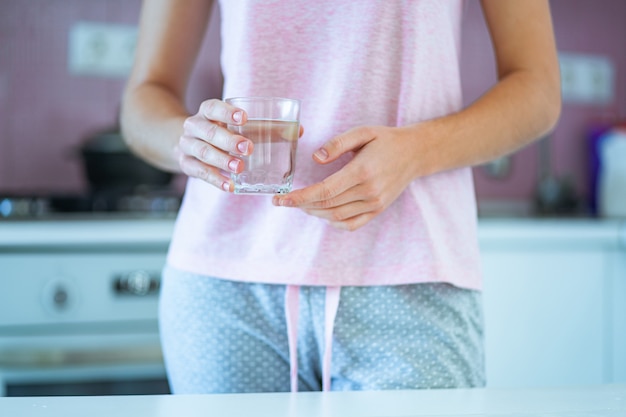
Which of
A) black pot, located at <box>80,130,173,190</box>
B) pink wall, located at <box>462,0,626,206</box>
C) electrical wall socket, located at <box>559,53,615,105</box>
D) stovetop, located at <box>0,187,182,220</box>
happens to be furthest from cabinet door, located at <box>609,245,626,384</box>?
black pot, located at <box>80,130,173,190</box>

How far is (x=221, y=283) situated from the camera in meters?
0.85

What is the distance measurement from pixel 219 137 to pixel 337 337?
26 cm

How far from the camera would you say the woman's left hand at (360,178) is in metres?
0.68

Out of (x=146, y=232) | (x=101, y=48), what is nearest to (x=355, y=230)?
(x=146, y=232)

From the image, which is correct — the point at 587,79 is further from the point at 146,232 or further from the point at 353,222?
the point at 353,222

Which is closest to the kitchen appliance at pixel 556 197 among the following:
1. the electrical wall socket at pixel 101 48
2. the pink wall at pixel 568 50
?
the pink wall at pixel 568 50

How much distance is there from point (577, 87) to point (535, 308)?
94cm

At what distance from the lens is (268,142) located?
692mm

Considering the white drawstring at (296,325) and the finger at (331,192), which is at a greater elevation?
the finger at (331,192)

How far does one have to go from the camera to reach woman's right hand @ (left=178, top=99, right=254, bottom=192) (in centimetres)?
67

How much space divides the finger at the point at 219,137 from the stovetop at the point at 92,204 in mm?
1031

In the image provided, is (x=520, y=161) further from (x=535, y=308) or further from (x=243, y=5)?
(x=243, y=5)

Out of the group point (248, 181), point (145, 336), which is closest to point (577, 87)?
point (145, 336)

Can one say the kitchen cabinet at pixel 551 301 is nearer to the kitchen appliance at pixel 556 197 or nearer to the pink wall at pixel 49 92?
the kitchen appliance at pixel 556 197
